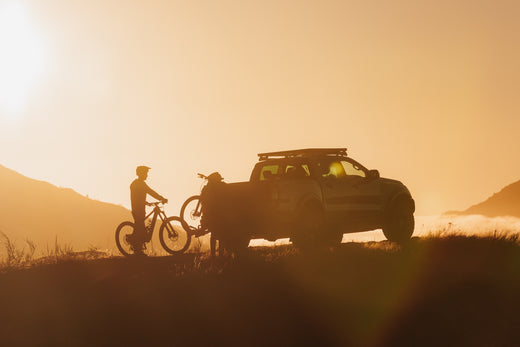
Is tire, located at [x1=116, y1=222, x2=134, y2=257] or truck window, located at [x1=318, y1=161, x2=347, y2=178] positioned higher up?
truck window, located at [x1=318, y1=161, x2=347, y2=178]

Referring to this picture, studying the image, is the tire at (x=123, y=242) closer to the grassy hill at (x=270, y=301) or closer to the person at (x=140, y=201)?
the person at (x=140, y=201)

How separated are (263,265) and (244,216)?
1.17 meters

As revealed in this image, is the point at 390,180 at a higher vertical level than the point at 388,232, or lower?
higher

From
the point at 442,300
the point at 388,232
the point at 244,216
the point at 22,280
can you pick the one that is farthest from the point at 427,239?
the point at 22,280

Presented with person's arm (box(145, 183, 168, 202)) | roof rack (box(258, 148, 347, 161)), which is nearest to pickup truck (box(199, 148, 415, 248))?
roof rack (box(258, 148, 347, 161))

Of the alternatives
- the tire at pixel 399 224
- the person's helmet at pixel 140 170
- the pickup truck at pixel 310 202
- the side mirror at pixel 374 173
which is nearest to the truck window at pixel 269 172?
the pickup truck at pixel 310 202

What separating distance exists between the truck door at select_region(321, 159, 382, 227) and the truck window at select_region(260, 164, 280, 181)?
120 centimetres

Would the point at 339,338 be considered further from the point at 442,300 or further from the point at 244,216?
the point at 244,216

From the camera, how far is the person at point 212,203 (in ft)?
53.1

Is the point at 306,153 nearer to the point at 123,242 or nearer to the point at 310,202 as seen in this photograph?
the point at 310,202

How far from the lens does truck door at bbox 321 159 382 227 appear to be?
1750 cm

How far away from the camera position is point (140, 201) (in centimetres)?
1845

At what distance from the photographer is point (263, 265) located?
52.0 feet

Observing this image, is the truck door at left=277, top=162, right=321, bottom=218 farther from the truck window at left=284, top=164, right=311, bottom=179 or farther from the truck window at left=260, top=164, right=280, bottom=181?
the truck window at left=260, top=164, right=280, bottom=181
